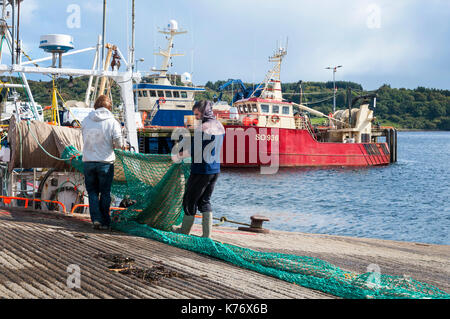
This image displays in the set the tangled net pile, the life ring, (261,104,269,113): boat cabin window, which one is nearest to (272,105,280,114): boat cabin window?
(261,104,269,113): boat cabin window

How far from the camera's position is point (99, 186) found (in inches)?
237

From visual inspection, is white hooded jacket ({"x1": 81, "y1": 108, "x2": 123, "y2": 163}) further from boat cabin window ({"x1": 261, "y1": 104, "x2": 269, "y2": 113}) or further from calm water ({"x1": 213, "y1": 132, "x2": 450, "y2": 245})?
boat cabin window ({"x1": 261, "y1": 104, "x2": 269, "y2": 113})

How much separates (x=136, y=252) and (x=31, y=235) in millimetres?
1306

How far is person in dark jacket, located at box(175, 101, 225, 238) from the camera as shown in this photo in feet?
17.6

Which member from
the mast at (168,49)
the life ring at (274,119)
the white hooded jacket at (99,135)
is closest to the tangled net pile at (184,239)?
the white hooded jacket at (99,135)

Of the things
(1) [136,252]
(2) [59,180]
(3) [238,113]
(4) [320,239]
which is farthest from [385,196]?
(1) [136,252]

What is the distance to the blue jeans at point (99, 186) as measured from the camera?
5863 mm

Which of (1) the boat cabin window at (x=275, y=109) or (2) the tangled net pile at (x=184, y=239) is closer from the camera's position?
(2) the tangled net pile at (x=184, y=239)

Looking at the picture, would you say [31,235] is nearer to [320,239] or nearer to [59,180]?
[59,180]

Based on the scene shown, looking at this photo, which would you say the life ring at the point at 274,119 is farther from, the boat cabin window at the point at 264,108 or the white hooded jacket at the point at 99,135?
the white hooded jacket at the point at 99,135

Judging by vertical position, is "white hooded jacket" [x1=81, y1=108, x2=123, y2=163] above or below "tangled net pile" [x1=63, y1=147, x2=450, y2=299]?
above

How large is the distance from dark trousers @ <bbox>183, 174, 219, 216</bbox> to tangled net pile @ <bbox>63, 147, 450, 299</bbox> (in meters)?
0.37

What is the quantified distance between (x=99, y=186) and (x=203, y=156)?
1515mm

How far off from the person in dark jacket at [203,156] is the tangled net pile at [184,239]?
0.46 m
